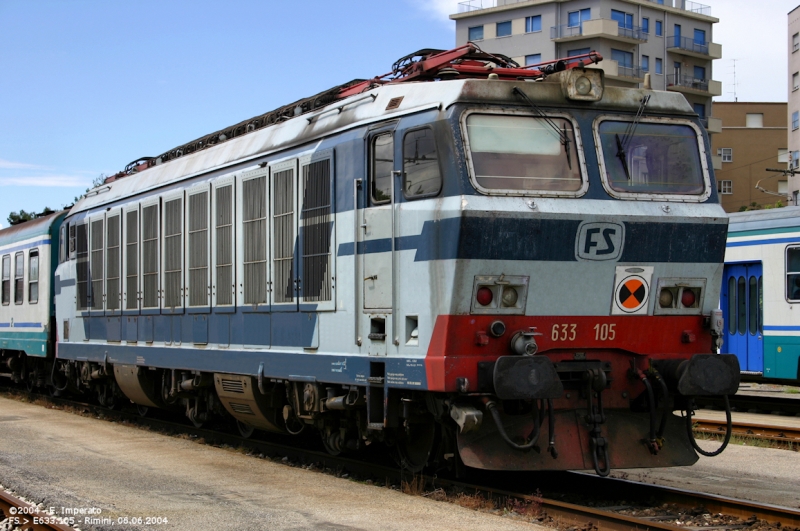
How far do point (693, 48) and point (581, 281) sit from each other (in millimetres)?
59078

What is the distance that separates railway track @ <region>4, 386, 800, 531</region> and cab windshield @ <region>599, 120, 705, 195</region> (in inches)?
106

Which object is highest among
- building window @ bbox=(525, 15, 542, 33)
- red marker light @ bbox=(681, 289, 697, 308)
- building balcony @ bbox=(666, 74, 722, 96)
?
building window @ bbox=(525, 15, 542, 33)

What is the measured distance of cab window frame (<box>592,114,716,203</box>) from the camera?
894 cm

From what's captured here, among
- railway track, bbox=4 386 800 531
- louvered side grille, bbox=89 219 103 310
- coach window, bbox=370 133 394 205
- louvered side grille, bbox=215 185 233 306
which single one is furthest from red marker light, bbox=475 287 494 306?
louvered side grille, bbox=89 219 103 310

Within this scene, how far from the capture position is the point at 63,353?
1842 cm

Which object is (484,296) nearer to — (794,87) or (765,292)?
(765,292)

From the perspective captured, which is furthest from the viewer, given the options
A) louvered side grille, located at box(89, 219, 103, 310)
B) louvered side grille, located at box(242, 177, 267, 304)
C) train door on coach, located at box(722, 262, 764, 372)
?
train door on coach, located at box(722, 262, 764, 372)

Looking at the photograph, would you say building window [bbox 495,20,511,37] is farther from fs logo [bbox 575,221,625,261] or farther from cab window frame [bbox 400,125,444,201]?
fs logo [bbox 575,221,625,261]

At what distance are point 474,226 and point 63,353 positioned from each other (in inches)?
483

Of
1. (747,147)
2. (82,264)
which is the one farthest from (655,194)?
(747,147)

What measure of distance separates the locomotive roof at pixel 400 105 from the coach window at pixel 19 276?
9.41 m

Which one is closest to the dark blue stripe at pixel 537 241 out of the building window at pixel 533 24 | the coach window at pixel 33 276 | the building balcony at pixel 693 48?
the coach window at pixel 33 276

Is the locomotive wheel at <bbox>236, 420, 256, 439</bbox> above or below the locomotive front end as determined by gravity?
below

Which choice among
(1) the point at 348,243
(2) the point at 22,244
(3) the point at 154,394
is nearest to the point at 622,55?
(2) the point at 22,244
